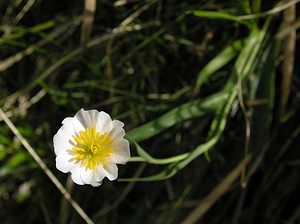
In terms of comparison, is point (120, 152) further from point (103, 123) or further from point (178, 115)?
point (178, 115)

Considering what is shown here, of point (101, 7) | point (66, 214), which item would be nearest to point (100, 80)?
point (101, 7)

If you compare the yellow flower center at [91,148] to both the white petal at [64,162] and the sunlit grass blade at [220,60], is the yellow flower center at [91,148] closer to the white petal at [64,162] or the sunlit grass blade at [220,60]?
the white petal at [64,162]

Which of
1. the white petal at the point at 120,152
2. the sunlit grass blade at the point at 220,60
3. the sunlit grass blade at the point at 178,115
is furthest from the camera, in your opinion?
the sunlit grass blade at the point at 220,60

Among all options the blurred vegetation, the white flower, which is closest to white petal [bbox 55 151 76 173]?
the white flower

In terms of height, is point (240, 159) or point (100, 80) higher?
point (100, 80)

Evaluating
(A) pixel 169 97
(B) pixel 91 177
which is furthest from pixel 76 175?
(A) pixel 169 97

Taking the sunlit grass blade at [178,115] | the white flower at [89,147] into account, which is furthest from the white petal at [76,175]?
the sunlit grass blade at [178,115]

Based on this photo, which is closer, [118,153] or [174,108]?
[118,153]

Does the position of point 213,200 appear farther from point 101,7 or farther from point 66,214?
point 101,7
